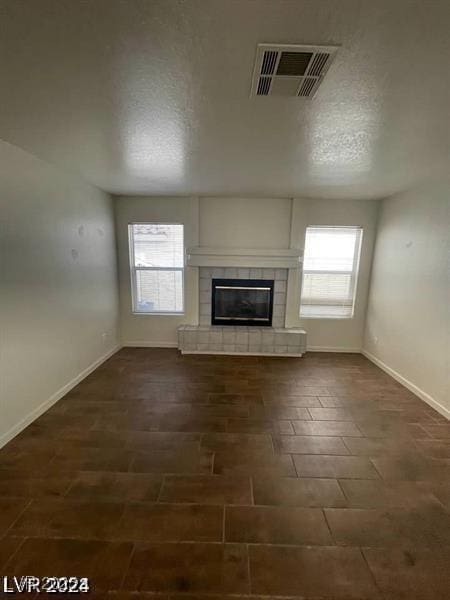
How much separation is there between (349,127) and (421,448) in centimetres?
261

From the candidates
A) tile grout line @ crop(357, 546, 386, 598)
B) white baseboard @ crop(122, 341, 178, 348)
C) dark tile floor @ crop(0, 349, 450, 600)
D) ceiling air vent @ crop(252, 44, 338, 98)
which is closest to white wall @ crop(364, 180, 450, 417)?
dark tile floor @ crop(0, 349, 450, 600)

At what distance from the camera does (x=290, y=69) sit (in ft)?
3.86

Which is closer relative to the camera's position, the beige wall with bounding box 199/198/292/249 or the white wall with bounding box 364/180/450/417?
the white wall with bounding box 364/180/450/417

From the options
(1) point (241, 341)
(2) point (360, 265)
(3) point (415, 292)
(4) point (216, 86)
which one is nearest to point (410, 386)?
(3) point (415, 292)

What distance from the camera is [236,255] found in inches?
159

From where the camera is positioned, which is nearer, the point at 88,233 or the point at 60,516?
the point at 60,516

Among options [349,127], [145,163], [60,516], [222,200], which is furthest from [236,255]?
[60,516]

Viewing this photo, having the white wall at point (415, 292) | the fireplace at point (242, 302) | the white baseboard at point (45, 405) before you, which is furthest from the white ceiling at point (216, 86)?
the white baseboard at point (45, 405)

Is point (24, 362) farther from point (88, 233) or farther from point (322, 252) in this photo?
point (322, 252)

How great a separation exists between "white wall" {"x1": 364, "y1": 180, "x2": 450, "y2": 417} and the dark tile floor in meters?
0.40

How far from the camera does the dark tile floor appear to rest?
125cm

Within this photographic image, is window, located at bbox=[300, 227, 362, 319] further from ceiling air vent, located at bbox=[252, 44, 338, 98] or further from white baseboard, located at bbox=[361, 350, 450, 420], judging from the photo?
ceiling air vent, located at bbox=[252, 44, 338, 98]

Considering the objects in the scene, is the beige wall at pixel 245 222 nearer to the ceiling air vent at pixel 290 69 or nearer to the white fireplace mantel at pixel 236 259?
the white fireplace mantel at pixel 236 259

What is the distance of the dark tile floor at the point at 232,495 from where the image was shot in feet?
4.10
